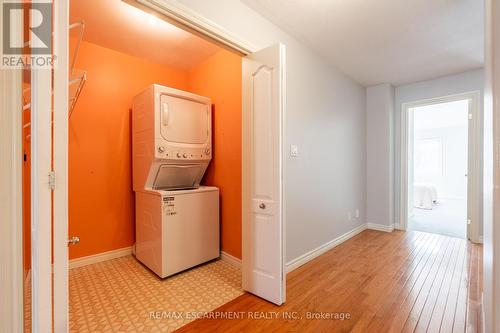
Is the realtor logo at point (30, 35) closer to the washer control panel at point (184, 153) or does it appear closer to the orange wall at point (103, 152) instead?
the washer control panel at point (184, 153)

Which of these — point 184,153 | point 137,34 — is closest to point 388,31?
point 184,153

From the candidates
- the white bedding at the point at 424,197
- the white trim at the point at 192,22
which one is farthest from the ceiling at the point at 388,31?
the white bedding at the point at 424,197

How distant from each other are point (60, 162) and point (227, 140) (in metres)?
1.95

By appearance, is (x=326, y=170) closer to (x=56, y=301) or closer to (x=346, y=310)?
(x=346, y=310)

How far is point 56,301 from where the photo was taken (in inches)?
33.9

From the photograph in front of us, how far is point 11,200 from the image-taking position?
2.61ft

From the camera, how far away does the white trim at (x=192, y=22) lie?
1.35m

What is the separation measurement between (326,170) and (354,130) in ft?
3.75

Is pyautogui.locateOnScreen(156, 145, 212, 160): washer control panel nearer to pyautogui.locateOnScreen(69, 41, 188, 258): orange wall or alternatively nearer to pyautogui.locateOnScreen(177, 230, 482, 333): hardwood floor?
pyautogui.locateOnScreen(69, 41, 188, 258): orange wall

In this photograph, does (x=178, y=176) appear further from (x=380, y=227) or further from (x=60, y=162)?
(x=380, y=227)

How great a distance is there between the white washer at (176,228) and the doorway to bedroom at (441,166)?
3.54 metres

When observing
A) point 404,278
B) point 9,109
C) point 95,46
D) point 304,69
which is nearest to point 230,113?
point 304,69

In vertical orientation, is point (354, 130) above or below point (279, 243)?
above

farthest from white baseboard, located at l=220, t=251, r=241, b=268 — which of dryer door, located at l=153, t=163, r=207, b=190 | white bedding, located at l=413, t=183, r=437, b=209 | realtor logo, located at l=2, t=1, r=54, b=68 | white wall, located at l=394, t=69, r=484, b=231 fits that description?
white bedding, located at l=413, t=183, r=437, b=209
